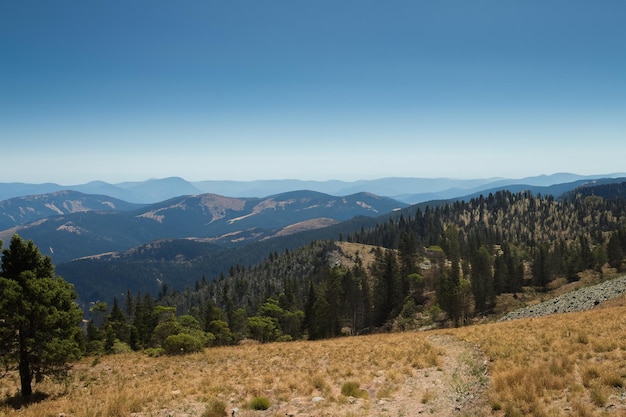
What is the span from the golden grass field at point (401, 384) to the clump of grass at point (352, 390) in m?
0.05

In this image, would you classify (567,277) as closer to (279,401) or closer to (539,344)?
(539,344)

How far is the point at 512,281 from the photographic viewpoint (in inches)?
4193

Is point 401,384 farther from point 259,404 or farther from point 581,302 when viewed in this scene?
point 581,302

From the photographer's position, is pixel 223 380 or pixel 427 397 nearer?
pixel 427 397

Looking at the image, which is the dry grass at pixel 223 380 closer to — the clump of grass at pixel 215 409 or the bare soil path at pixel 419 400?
the bare soil path at pixel 419 400

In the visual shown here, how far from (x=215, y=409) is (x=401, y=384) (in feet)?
28.8

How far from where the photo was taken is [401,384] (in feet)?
58.0

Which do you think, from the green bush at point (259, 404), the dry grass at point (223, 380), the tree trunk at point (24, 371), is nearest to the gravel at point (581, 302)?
the dry grass at point (223, 380)

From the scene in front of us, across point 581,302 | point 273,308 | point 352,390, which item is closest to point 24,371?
point 352,390

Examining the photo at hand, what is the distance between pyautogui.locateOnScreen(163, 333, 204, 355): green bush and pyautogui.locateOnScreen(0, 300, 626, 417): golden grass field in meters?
8.56

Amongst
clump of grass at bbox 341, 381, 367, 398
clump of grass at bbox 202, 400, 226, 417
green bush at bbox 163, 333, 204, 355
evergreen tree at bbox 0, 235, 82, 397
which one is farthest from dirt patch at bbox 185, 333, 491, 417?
green bush at bbox 163, 333, 204, 355

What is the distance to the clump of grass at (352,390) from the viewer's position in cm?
1632

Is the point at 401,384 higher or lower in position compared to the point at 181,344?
higher

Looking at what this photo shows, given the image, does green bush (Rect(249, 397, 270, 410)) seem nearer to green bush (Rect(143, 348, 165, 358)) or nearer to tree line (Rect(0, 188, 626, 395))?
tree line (Rect(0, 188, 626, 395))
